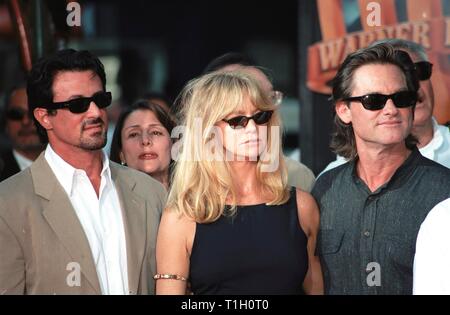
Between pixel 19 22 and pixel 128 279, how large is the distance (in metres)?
2.32

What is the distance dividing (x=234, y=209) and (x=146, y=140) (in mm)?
1204

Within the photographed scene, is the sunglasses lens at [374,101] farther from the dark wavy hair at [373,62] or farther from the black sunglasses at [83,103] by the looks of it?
the black sunglasses at [83,103]

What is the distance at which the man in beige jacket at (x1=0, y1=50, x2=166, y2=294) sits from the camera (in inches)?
152

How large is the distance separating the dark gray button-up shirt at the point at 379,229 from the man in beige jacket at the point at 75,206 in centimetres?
85

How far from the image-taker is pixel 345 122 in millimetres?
4445

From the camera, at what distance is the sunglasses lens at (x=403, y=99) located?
4184 mm

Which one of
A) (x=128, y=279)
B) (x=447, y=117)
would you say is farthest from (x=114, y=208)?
(x=447, y=117)

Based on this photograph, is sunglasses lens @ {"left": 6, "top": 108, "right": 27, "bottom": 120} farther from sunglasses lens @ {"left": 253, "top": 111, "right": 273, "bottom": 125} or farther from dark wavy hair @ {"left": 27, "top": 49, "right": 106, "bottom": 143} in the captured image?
sunglasses lens @ {"left": 253, "top": 111, "right": 273, "bottom": 125}

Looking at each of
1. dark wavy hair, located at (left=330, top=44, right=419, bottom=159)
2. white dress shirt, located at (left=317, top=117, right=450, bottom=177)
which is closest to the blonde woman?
dark wavy hair, located at (left=330, top=44, right=419, bottom=159)

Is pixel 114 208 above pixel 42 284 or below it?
above

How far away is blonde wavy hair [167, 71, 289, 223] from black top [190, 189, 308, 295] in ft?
0.25

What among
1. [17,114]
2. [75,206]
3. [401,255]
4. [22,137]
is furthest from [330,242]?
[17,114]

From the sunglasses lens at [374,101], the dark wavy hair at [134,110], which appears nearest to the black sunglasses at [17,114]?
the dark wavy hair at [134,110]
